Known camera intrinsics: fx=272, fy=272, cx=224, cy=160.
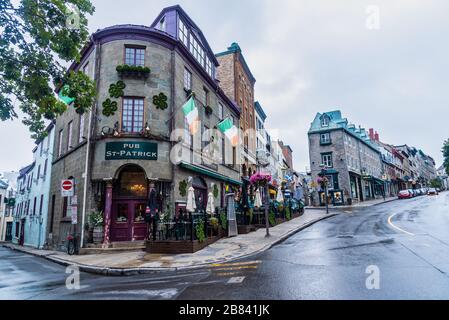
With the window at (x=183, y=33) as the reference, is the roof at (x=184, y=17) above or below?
above

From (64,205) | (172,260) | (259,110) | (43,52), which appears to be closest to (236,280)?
(172,260)

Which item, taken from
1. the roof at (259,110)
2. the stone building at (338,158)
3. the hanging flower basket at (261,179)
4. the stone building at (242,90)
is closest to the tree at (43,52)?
the hanging flower basket at (261,179)

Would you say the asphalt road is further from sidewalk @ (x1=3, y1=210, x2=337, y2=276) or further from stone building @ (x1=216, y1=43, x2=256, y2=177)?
stone building @ (x1=216, y1=43, x2=256, y2=177)

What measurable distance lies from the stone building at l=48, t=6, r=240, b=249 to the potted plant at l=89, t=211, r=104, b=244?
0.81 ft

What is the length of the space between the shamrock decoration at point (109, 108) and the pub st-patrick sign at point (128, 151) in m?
1.69

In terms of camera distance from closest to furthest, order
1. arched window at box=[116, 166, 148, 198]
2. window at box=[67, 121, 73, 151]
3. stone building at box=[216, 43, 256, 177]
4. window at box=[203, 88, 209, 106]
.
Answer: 1. arched window at box=[116, 166, 148, 198]
2. window at box=[67, 121, 73, 151]
3. window at box=[203, 88, 209, 106]
4. stone building at box=[216, 43, 256, 177]

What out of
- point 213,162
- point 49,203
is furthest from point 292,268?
point 49,203

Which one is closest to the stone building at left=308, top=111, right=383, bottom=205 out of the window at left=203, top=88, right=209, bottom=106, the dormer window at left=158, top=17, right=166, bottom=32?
the window at left=203, top=88, right=209, bottom=106

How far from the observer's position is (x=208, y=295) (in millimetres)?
5449

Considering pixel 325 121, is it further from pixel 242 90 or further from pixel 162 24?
pixel 162 24

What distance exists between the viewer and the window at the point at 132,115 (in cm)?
1470

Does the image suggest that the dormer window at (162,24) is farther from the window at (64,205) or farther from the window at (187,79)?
the window at (64,205)

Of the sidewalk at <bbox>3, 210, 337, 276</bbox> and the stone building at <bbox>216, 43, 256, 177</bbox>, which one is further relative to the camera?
the stone building at <bbox>216, 43, 256, 177</bbox>

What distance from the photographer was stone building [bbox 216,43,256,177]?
2781cm
